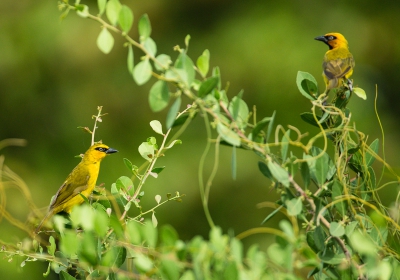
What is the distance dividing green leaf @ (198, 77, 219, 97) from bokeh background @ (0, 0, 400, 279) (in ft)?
33.2

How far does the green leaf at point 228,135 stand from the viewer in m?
1.84

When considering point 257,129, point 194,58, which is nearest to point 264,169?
point 257,129

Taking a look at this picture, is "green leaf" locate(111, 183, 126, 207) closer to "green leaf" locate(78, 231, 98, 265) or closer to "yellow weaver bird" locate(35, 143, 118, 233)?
"green leaf" locate(78, 231, 98, 265)

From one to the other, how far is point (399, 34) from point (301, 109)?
3260 mm

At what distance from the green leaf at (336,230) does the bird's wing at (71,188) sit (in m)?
2.41

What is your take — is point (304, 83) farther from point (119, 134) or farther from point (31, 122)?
point (31, 122)

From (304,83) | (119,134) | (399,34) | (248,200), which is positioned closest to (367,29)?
(399,34)

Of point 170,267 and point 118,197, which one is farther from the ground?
point 170,267

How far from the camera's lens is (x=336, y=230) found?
73.3 inches

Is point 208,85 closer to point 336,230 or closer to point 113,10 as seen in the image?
point 113,10

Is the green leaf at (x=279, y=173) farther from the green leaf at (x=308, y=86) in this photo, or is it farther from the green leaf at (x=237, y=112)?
the green leaf at (x=308, y=86)

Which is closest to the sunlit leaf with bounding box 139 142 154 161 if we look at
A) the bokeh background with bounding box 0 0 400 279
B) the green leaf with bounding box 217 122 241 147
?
the green leaf with bounding box 217 122 241 147

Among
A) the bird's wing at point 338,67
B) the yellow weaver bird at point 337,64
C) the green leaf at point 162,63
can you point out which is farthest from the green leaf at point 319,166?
the bird's wing at point 338,67

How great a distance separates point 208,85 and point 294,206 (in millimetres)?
389
